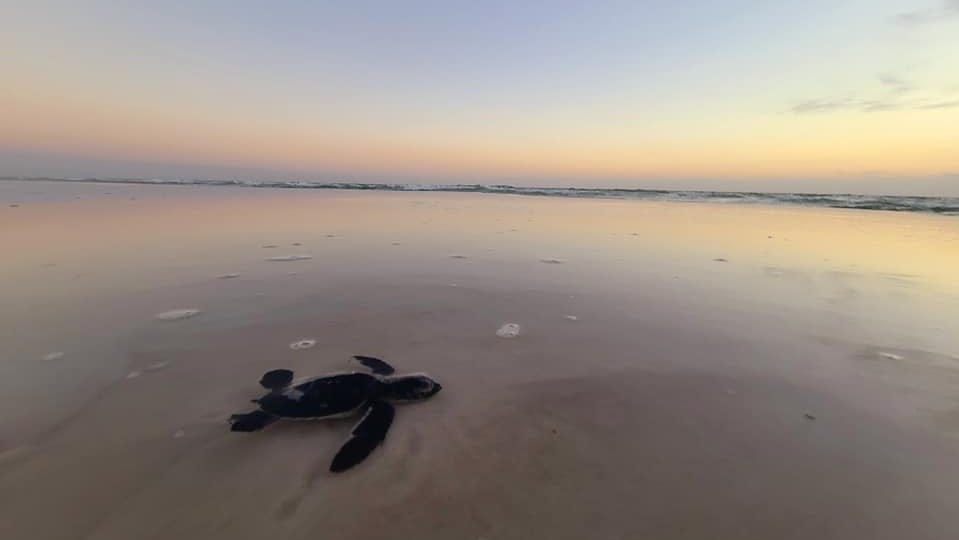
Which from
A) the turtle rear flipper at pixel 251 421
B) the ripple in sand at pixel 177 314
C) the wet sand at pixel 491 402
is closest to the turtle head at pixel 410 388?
the wet sand at pixel 491 402

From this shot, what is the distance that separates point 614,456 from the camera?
252 cm

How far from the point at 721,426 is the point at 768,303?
336 cm

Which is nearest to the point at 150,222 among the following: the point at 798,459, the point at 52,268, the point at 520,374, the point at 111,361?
the point at 52,268

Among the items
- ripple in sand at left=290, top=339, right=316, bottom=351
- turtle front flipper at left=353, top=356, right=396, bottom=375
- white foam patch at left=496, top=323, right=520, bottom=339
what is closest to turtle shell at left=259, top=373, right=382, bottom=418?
turtle front flipper at left=353, top=356, right=396, bottom=375

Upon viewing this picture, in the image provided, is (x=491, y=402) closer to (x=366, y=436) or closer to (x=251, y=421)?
(x=366, y=436)

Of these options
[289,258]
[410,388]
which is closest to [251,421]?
[410,388]

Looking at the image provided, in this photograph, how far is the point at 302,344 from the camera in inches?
156

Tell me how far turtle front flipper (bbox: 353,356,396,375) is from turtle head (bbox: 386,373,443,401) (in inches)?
10.1

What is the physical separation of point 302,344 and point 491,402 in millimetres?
1873

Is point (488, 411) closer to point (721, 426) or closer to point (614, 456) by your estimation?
point (614, 456)

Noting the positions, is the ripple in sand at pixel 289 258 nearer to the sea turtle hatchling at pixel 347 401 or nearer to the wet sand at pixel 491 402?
the wet sand at pixel 491 402

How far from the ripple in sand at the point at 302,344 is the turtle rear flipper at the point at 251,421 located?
1.10 m

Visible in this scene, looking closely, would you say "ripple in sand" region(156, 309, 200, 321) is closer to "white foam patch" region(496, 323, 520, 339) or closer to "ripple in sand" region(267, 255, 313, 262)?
"ripple in sand" region(267, 255, 313, 262)

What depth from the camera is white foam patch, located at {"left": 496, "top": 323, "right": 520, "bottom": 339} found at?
171 inches
